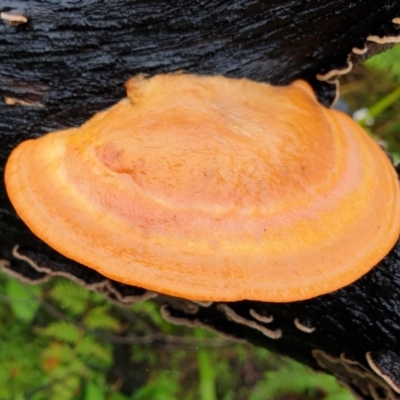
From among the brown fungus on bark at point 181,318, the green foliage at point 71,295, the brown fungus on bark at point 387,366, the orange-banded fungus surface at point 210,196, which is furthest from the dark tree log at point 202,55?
the green foliage at point 71,295

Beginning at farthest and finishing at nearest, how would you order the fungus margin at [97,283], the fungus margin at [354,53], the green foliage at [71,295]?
the green foliage at [71,295] → the fungus margin at [97,283] → the fungus margin at [354,53]

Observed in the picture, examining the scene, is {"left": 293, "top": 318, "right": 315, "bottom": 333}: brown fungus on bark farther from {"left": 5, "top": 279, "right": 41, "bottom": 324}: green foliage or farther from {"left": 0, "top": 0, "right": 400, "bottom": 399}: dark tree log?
{"left": 5, "top": 279, "right": 41, "bottom": 324}: green foliage

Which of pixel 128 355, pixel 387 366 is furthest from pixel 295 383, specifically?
pixel 387 366

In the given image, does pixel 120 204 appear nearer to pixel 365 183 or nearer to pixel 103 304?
pixel 365 183

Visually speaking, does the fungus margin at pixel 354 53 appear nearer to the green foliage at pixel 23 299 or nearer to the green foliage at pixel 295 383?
the green foliage at pixel 295 383

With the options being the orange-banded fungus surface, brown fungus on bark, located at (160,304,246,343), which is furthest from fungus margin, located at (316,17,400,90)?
brown fungus on bark, located at (160,304,246,343)

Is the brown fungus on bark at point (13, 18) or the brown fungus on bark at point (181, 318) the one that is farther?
the brown fungus on bark at point (181, 318)

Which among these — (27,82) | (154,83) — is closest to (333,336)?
(154,83)

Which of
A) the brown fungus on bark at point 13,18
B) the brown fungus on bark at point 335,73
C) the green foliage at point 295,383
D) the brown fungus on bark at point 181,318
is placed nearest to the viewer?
the brown fungus on bark at point 13,18

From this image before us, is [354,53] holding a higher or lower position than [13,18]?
lower

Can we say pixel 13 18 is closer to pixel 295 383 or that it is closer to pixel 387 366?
pixel 387 366
